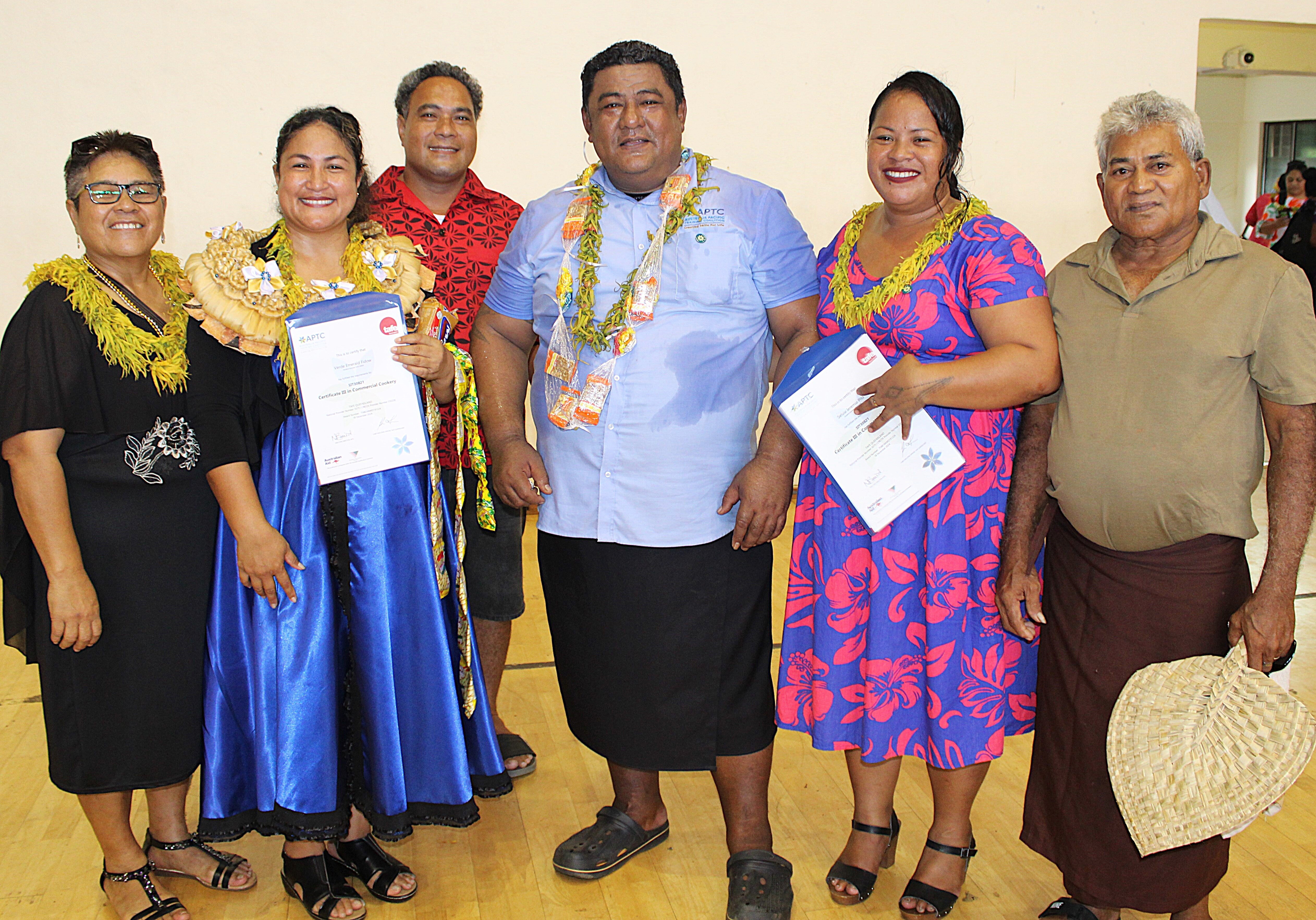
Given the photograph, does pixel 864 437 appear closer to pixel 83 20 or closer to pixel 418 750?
pixel 418 750

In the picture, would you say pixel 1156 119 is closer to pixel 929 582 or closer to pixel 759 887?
pixel 929 582

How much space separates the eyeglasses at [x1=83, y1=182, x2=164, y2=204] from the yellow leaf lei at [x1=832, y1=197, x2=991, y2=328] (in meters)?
1.48

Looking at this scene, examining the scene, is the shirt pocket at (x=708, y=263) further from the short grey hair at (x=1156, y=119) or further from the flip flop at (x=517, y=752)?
the flip flop at (x=517, y=752)

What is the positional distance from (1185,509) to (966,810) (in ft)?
2.83

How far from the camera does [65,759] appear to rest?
2240 millimetres

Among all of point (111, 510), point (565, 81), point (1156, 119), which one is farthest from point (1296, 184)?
point (111, 510)

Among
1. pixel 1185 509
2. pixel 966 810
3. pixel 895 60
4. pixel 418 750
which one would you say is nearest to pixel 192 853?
pixel 418 750

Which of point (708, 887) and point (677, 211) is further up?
point (677, 211)

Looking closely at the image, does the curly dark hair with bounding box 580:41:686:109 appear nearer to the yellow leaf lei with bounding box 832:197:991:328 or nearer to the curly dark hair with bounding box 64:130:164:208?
the yellow leaf lei with bounding box 832:197:991:328

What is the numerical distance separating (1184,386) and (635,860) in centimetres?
167

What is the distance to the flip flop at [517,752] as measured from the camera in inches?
120

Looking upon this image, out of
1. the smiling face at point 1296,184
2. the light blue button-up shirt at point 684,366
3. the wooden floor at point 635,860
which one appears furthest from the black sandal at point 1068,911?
the smiling face at point 1296,184

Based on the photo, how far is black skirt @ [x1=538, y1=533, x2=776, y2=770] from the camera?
2.32 m

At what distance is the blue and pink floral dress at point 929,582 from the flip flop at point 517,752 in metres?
1.07
